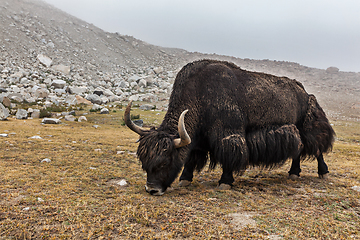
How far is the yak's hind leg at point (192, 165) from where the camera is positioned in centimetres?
503

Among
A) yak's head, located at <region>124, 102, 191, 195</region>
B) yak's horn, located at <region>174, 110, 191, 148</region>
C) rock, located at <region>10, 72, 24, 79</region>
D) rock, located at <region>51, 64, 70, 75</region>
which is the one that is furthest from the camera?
rock, located at <region>51, 64, 70, 75</region>

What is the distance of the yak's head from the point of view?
4.04m

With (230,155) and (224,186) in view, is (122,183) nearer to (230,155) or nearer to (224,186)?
(224,186)

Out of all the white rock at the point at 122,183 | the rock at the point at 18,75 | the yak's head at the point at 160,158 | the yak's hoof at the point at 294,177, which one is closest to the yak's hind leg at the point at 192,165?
the yak's head at the point at 160,158

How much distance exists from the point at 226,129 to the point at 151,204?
2.10m

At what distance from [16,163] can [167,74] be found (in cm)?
3833

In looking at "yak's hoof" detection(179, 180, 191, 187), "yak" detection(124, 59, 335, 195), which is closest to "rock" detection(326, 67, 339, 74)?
"yak" detection(124, 59, 335, 195)

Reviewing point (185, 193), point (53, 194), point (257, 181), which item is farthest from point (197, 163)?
point (53, 194)

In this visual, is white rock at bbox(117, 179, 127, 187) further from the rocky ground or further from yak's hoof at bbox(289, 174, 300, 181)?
the rocky ground

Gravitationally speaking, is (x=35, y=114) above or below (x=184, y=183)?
below

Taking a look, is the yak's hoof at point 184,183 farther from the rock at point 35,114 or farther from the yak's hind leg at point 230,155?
the rock at point 35,114

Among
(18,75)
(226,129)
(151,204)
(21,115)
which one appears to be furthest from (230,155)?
(18,75)

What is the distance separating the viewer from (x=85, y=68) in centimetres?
3556

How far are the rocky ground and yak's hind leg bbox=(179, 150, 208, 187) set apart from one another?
48.0ft
